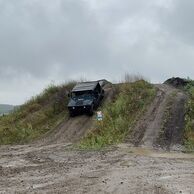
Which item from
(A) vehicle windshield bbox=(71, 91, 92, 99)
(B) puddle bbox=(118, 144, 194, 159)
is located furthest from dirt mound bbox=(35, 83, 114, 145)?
(B) puddle bbox=(118, 144, 194, 159)

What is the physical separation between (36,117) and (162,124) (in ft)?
36.3

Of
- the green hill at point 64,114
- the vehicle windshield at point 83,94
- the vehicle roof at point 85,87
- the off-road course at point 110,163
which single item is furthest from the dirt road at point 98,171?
the vehicle roof at point 85,87

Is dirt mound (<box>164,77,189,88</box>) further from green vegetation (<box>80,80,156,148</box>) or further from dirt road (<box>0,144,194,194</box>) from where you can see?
dirt road (<box>0,144,194,194</box>)

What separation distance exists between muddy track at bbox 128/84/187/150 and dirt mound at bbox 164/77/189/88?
6.56 meters

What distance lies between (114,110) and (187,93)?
781 centimetres

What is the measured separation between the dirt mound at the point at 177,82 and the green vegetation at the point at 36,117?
987 centimetres

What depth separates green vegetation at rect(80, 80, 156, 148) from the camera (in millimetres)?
27708

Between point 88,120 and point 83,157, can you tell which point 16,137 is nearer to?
point 88,120

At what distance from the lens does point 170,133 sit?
27.8 meters

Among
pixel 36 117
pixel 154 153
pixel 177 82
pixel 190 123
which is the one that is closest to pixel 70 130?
pixel 36 117

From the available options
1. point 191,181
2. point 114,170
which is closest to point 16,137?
point 114,170

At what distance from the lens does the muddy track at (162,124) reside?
26250 mm

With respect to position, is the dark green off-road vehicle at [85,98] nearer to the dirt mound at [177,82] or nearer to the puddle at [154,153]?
the dirt mound at [177,82]

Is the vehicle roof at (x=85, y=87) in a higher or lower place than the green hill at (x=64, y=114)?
higher
